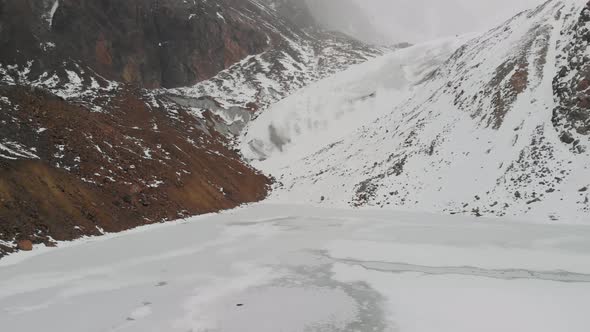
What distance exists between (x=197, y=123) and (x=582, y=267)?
229 feet

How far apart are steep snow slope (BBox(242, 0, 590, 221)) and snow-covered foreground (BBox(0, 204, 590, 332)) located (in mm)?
7227

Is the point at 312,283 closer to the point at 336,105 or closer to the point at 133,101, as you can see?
the point at 133,101

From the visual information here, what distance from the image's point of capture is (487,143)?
124ft

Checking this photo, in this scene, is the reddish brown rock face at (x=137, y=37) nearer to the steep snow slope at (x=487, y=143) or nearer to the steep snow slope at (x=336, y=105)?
the steep snow slope at (x=336, y=105)

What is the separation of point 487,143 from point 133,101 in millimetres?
48949

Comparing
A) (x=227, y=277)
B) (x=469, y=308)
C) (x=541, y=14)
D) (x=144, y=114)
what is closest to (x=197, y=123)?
(x=144, y=114)

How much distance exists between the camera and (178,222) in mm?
32031

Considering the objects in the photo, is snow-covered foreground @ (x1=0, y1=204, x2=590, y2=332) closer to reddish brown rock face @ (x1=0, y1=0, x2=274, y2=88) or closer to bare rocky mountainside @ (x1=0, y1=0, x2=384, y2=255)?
bare rocky mountainside @ (x1=0, y1=0, x2=384, y2=255)

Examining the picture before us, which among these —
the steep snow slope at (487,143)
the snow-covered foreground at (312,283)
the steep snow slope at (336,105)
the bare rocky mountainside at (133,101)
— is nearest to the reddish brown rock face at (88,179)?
the bare rocky mountainside at (133,101)

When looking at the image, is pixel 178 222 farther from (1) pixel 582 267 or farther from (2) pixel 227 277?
(1) pixel 582 267

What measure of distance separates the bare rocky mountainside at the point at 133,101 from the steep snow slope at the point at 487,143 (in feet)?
45.8

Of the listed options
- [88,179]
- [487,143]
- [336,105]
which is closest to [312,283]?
[88,179]

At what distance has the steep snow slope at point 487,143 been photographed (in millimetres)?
29734

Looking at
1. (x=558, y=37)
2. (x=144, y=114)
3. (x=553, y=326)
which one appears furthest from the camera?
(x=144, y=114)
